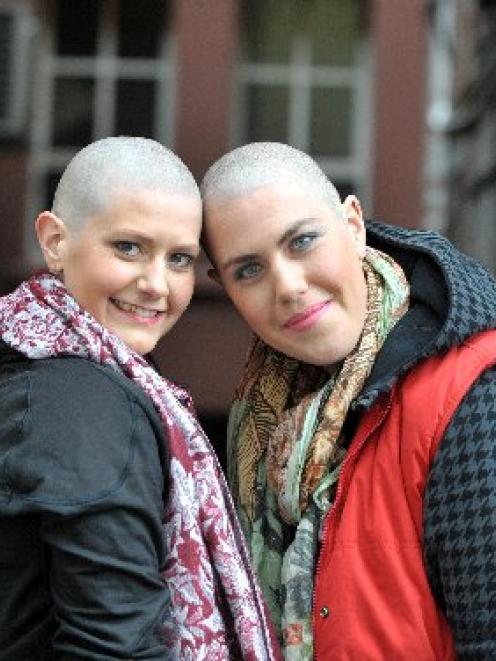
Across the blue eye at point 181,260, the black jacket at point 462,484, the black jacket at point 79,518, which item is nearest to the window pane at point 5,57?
the blue eye at point 181,260

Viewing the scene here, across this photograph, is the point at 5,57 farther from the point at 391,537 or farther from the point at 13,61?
the point at 391,537

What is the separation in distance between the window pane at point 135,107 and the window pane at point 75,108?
20 cm

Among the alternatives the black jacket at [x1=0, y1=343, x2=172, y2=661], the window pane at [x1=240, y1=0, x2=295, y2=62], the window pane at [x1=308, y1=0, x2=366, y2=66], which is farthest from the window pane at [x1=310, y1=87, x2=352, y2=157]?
the black jacket at [x1=0, y1=343, x2=172, y2=661]

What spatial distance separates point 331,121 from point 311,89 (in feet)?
0.84

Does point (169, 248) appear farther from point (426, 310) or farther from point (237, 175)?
point (426, 310)

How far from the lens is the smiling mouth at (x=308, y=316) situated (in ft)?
7.42

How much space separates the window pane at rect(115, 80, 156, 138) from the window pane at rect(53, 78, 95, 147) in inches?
7.7

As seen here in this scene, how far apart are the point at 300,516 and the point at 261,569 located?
152 millimetres

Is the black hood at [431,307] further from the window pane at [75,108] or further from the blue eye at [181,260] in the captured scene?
the window pane at [75,108]

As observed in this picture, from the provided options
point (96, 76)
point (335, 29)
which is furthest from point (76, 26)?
point (335, 29)

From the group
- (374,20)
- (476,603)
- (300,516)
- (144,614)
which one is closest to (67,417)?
(144,614)

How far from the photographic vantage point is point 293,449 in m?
2.24

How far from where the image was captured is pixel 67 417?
1.80m

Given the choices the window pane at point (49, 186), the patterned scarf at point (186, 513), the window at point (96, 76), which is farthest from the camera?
the window at point (96, 76)
